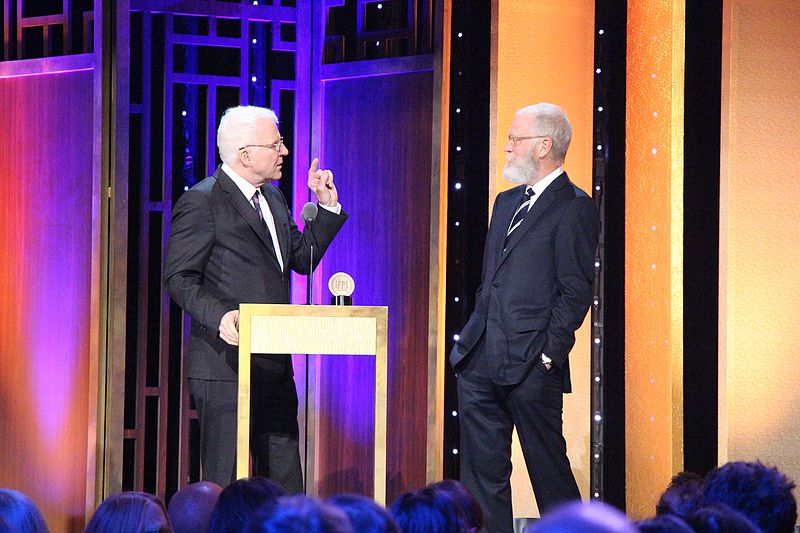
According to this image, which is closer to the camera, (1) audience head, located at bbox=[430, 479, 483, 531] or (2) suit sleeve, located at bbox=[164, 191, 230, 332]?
(1) audience head, located at bbox=[430, 479, 483, 531]

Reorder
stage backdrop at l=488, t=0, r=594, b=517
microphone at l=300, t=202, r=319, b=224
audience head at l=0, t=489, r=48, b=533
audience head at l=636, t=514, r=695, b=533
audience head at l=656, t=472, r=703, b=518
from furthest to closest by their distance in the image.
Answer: stage backdrop at l=488, t=0, r=594, b=517, microphone at l=300, t=202, r=319, b=224, audience head at l=656, t=472, r=703, b=518, audience head at l=0, t=489, r=48, b=533, audience head at l=636, t=514, r=695, b=533

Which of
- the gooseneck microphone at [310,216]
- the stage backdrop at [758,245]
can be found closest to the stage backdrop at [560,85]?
the stage backdrop at [758,245]

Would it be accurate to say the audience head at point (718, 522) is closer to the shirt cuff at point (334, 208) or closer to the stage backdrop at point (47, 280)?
the shirt cuff at point (334, 208)

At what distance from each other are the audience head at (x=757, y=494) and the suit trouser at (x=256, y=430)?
1.74m

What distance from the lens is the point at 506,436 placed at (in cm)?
384

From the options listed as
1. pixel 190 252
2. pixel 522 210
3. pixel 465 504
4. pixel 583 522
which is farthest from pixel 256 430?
pixel 583 522

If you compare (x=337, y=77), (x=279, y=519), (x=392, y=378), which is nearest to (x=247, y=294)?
(x=392, y=378)

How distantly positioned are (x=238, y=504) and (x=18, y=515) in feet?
1.50

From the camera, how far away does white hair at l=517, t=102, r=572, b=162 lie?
384cm

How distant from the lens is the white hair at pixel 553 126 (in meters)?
3.84

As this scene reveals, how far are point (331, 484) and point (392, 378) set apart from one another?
59 cm

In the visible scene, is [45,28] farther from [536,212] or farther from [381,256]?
[536,212]

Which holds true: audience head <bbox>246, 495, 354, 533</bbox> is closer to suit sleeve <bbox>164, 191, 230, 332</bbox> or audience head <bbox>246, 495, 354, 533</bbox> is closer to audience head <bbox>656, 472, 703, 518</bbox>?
audience head <bbox>656, 472, 703, 518</bbox>

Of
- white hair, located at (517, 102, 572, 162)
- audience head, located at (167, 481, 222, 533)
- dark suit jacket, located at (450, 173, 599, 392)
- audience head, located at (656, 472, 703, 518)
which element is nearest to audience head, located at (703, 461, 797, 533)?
audience head, located at (656, 472, 703, 518)
